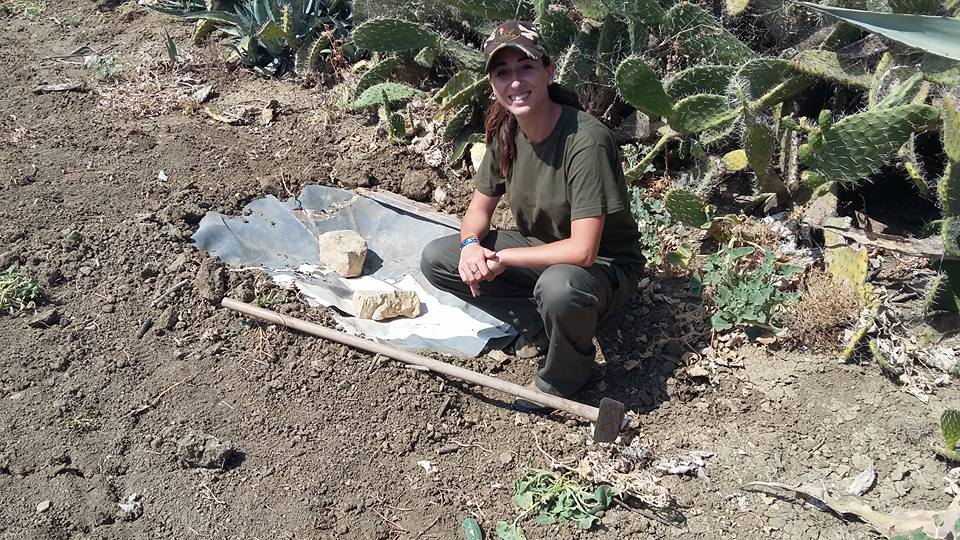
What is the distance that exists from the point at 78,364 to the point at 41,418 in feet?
0.97

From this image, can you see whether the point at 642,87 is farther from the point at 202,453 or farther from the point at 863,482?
the point at 202,453

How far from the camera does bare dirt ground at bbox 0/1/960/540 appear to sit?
2.58 meters

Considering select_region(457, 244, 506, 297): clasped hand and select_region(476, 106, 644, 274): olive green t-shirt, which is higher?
select_region(476, 106, 644, 274): olive green t-shirt

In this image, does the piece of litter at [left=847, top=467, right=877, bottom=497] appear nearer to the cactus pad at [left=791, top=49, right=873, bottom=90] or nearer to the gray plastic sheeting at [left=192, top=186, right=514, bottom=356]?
the gray plastic sheeting at [left=192, top=186, right=514, bottom=356]

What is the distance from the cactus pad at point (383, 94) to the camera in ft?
14.5

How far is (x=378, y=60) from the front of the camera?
4.87 meters

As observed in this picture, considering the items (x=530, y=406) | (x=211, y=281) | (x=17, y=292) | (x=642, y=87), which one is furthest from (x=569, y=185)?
(x=17, y=292)

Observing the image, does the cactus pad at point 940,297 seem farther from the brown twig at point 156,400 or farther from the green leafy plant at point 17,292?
the green leafy plant at point 17,292

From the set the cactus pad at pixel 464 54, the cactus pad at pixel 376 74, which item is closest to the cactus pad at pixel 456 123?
the cactus pad at pixel 464 54

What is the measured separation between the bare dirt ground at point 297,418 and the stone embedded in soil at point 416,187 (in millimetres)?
165

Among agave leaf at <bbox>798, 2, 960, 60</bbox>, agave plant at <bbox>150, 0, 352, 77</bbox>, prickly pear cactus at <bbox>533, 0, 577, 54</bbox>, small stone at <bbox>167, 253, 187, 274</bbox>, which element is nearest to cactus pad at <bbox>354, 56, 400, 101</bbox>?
agave plant at <bbox>150, 0, 352, 77</bbox>

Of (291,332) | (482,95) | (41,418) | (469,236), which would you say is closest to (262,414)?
(291,332)

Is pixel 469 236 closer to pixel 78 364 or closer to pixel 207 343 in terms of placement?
pixel 207 343

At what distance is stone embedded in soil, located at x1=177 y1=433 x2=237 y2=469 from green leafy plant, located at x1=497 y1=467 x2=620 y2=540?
3.13 feet
